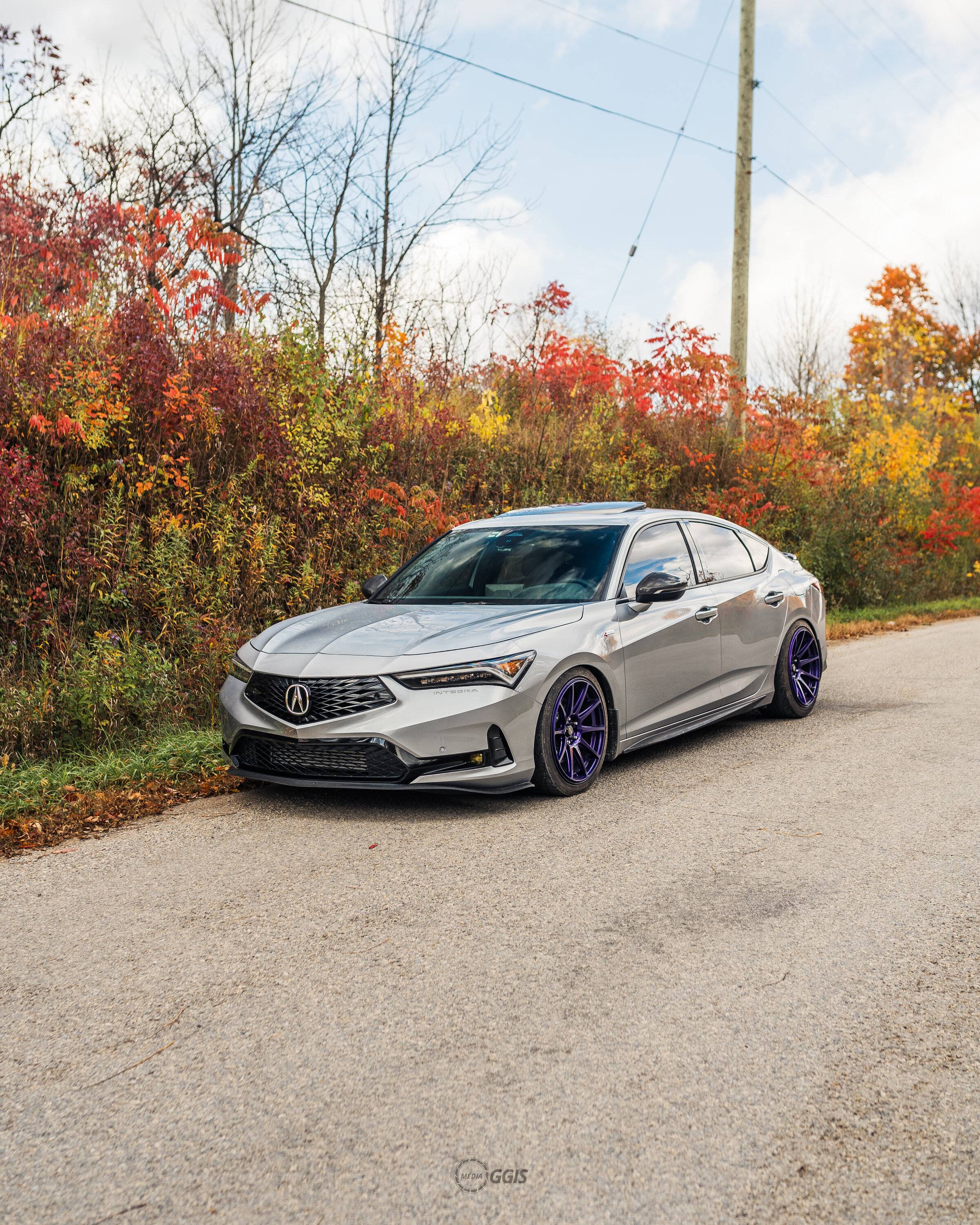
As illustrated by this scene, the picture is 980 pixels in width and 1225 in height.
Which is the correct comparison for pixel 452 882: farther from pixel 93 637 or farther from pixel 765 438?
pixel 765 438

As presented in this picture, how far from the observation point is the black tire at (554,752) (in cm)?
602

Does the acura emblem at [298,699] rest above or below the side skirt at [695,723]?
above

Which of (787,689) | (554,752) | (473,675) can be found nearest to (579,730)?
(554,752)

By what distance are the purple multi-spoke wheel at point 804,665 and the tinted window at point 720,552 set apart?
2.31 ft

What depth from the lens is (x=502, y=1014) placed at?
351 centimetres

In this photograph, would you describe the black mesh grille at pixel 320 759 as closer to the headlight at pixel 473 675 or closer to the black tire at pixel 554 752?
the headlight at pixel 473 675

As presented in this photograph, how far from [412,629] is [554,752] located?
3.45 ft

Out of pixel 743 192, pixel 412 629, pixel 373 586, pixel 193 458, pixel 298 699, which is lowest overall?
pixel 298 699

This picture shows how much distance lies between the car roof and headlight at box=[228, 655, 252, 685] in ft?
6.94

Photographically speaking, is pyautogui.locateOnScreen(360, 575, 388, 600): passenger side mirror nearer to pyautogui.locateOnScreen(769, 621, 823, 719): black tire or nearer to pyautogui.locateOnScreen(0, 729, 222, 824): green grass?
pyautogui.locateOnScreen(0, 729, 222, 824): green grass

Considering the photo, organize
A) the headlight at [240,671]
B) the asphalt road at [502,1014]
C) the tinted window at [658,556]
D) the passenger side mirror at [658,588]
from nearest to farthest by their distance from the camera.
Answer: the asphalt road at [502,1014] → the headlight at [240,671] → the passenger side mirror at [658,588] → the tinted window at [658,556]

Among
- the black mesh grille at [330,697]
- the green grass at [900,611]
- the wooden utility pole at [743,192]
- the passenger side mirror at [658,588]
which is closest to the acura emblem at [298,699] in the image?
the black mesh grille at [330,697]

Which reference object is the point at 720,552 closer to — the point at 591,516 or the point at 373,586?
the point at 591,516

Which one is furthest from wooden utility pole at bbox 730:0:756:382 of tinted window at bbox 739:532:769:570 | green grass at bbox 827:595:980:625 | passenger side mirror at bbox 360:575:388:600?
passenger side mirror at bbox 360:575:388:600
